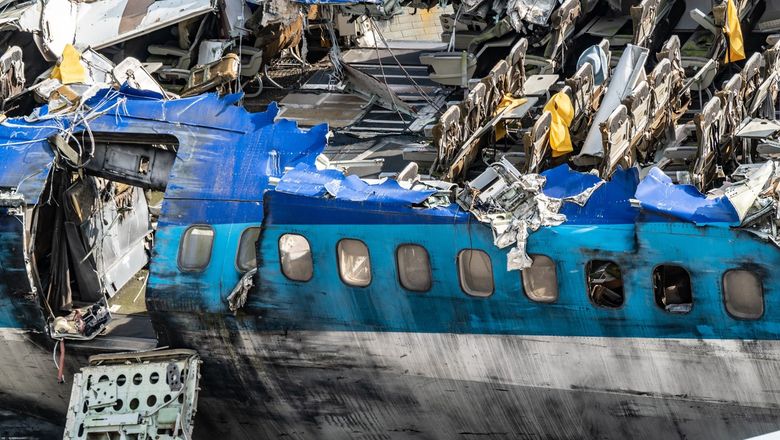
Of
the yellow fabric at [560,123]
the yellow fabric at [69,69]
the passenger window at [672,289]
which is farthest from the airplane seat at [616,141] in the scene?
the yellow fabric at [69,69]

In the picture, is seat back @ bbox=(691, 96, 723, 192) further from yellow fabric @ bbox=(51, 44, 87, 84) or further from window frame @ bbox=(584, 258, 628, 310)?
yellow fabric @ bbox=(51, 44, 87, 84)

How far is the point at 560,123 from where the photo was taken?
21.0 meters

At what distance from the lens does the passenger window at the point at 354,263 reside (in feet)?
62.6

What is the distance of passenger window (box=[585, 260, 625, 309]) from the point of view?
18.0 metres

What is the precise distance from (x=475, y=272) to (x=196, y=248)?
13.8 ft

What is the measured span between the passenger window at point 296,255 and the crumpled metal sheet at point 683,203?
4.74 m

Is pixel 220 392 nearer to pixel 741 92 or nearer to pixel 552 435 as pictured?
pixel 552 435

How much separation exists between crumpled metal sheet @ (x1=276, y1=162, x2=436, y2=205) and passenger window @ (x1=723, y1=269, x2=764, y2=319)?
401 centimetres

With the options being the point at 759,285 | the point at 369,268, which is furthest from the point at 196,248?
the point at 759,285

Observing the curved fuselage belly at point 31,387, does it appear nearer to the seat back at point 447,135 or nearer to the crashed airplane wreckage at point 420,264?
the crashed airplane wreckage at point 420,264

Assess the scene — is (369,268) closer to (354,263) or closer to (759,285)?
(354,263)

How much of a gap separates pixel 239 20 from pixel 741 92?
11.2 meters

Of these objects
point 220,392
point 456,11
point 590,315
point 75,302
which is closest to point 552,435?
point 590,315

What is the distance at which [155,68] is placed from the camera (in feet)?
93.6
